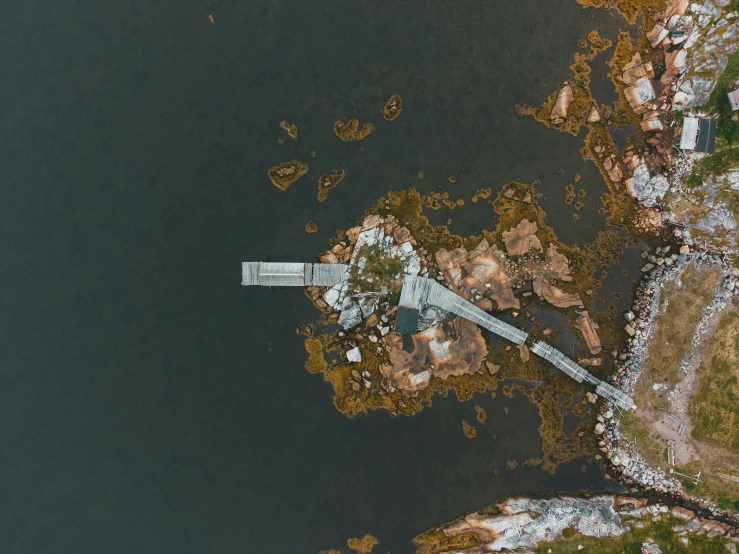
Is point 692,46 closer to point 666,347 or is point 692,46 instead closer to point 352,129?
point 666,347

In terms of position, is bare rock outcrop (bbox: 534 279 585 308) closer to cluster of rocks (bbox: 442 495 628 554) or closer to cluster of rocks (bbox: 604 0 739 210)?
cluster of rocks (bbox: 604 0 739 210)

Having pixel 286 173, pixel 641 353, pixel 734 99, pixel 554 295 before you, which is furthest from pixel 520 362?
pixel 734 99

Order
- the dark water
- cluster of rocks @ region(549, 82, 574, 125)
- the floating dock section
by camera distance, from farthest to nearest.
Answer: the dark water, cluster of rocks @ region(549, 82, 574, 125), the floating dock section

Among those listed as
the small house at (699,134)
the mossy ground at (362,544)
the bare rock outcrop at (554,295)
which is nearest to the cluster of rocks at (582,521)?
the mossy ground at (362,544)

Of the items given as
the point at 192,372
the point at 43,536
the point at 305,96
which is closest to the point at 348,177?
the point at 305,96

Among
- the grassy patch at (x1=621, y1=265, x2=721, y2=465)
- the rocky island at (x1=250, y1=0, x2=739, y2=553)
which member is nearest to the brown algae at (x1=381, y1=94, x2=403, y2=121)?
the rocky island at (x1=250, y1=0, x2=739, y2=553)

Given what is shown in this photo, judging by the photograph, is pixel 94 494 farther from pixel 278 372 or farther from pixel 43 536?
pixel 278 372
